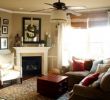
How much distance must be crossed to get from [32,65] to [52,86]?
9.63ft

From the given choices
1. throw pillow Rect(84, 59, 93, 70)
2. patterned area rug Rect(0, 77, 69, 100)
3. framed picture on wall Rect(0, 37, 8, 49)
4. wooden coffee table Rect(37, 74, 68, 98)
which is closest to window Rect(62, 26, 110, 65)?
throw pillow Rect(84, 59, 93, 70)

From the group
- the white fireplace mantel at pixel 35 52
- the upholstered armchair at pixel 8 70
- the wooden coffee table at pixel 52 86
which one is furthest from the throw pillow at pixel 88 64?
the upholstered armchair at pixel 8 70

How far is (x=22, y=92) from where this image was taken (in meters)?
5.04

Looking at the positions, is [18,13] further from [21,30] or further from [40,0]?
[40,0]

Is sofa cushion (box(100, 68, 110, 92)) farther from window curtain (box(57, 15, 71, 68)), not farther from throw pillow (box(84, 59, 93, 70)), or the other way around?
window curtain (box(57, 15, 71, 68))

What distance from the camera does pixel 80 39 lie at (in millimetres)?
6750

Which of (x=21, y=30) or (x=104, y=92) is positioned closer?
(x=104, y=92)

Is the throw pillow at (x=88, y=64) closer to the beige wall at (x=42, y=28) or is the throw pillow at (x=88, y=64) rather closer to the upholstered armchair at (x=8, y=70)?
the beige wall at (x=42, y=28)

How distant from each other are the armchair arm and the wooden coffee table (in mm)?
1315

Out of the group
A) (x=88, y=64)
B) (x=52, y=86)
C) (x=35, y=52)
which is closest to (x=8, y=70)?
(x=35, y=52)

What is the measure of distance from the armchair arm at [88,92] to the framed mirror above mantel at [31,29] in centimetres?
407

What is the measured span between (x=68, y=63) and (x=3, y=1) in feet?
10.1

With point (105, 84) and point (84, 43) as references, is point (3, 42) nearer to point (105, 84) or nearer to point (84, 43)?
point (84, 43)

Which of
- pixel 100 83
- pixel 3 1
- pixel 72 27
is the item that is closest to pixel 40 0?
pixel 3 1
